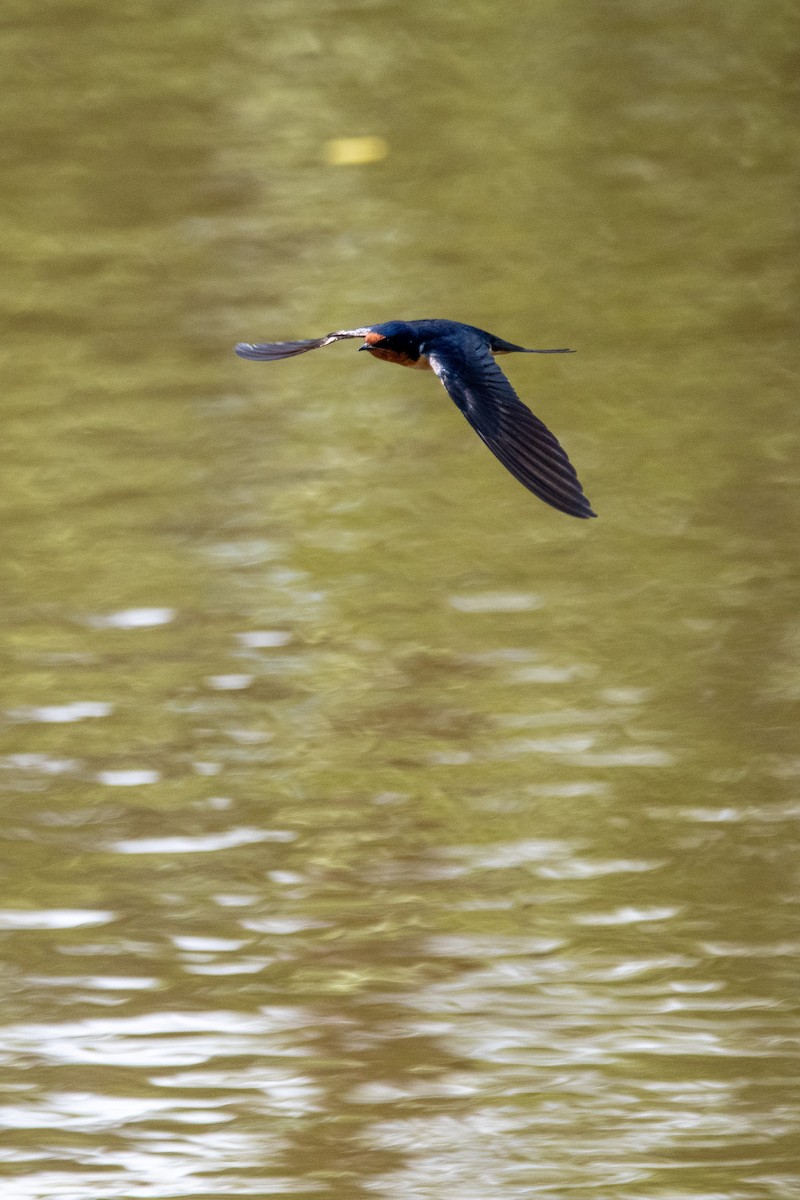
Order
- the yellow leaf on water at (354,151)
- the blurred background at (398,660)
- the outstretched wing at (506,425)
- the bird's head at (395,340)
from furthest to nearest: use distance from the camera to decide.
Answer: the yellow leaf on water at (354,151), the blurred background at (398,660), the bird's head at (395,340), the outstretched wing at (506,425)

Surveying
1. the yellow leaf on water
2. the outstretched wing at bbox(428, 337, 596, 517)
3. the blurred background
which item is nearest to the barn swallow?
the outstretched wing at bbox(428, 337, 596, 517)

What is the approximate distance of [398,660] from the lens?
3584 mm

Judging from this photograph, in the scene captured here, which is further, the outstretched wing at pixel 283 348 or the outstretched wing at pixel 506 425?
the outstretched wing at pixel 283 348

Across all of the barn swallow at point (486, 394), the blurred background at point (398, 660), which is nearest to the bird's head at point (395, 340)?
the barn swallow at point (486, 394)

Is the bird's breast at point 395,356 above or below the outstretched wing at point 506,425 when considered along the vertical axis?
above

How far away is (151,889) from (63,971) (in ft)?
0.66

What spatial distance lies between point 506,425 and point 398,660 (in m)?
1.41

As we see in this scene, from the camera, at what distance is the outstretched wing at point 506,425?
2088mm

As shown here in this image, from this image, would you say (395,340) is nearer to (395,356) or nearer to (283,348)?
(395,356)

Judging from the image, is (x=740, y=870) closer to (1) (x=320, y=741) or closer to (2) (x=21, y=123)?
(1) (x=320, y=741)

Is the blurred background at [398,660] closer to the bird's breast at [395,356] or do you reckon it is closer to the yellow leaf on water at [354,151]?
the yellow leaf on water at [354,151]

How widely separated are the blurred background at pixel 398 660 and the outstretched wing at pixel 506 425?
2.82 feet

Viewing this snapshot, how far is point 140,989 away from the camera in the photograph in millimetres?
2871

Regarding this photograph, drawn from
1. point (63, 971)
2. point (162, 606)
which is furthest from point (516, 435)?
point (162, 606)
